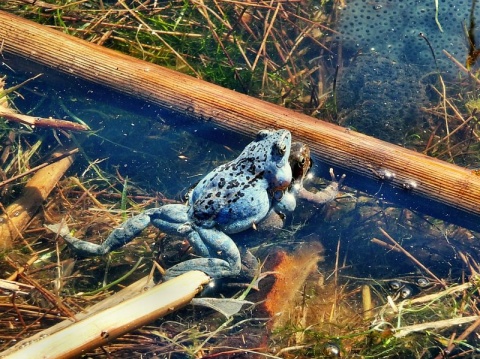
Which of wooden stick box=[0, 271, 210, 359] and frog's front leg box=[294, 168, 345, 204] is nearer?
wooden stick box=[0, 271, 210, 359]

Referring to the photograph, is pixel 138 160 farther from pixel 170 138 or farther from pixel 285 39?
pixel 285 39

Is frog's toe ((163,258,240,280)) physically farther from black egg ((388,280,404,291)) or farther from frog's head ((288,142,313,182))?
black egg ((388,280,404,291))

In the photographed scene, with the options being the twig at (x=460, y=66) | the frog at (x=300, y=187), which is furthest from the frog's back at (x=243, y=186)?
the twig at (x=460, y=66)

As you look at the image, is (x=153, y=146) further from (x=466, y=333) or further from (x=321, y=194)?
(x=466, y=333)

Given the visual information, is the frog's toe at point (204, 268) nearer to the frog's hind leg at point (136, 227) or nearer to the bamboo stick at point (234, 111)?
the frog's hind leg at point (136, 227)

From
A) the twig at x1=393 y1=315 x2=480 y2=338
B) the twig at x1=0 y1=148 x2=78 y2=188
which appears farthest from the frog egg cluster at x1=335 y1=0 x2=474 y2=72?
the twig at x1=0 y1=148 x2=78 y2=188

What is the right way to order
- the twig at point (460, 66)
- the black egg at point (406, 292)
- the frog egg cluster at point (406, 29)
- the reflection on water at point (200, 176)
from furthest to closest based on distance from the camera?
the frog egg cluster at point (406, 29) → the twig at point (460, 66) → the reflection on water at point (200, 176) → the black egg at point (406, 292)
